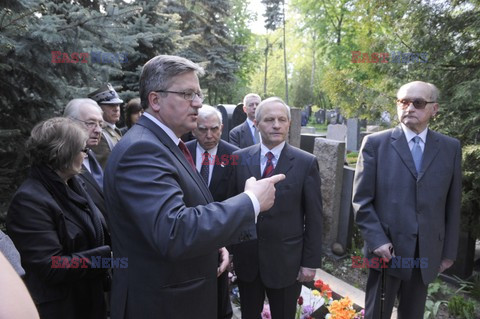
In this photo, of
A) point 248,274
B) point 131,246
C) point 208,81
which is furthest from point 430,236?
point 208,81

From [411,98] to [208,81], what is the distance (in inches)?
672

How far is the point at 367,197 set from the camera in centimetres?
289

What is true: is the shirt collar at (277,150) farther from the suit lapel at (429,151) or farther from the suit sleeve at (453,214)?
the suit sleeve at (453,214)

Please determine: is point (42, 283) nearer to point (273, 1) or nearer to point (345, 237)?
point (345, 237)

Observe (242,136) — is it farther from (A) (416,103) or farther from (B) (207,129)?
(A) (416,103)

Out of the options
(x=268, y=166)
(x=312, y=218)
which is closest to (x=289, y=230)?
(x=312, y=218)

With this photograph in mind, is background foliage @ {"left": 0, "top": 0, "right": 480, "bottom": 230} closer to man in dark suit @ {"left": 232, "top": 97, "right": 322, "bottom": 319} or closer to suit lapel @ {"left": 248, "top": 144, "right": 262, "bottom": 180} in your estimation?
suit lapel @ {"left": 248, "top": 144, "right": 262, "bottom": 180}

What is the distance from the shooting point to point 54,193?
82.5 inches

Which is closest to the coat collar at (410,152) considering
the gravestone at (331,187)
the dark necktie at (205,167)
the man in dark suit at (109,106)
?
the dark necktie at (205,167)

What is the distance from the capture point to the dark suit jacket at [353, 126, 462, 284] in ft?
8.89

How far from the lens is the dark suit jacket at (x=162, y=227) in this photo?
1.33 meters

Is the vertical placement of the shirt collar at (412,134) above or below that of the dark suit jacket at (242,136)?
above

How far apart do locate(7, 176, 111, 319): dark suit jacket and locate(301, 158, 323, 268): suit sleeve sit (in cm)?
152

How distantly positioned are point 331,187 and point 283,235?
2944 millimetres
